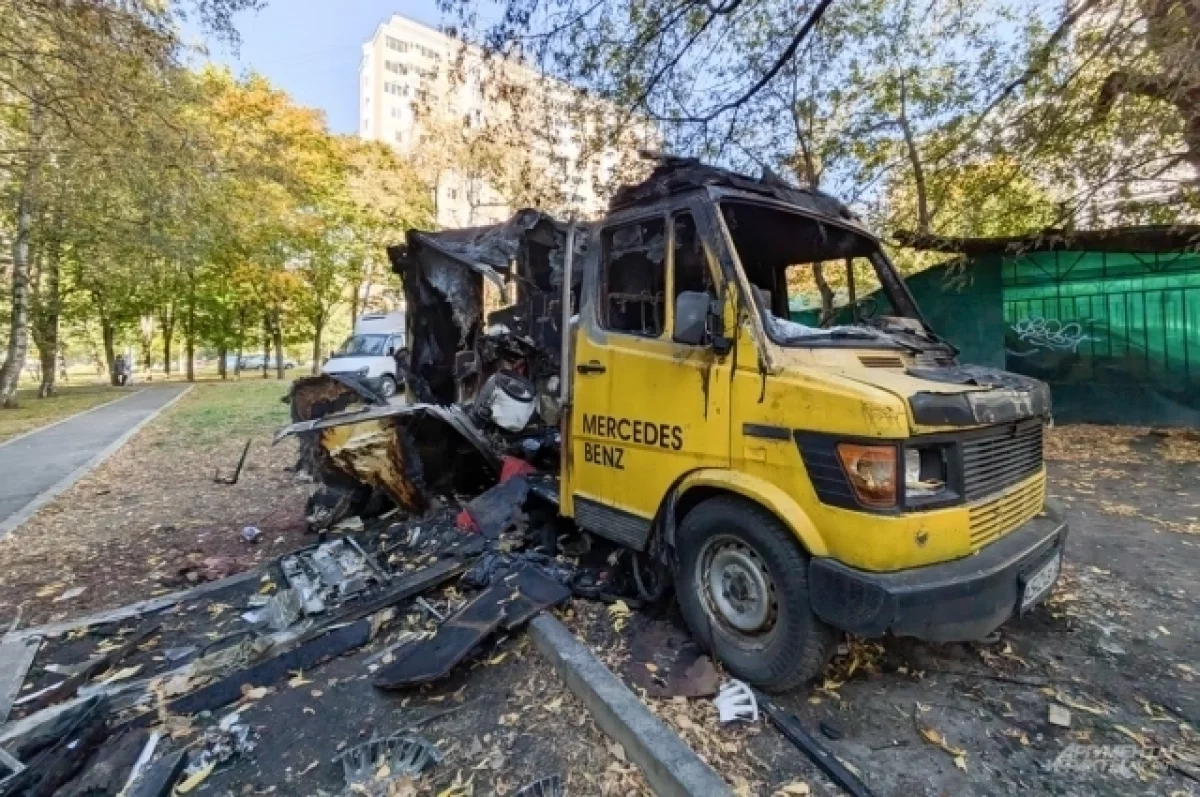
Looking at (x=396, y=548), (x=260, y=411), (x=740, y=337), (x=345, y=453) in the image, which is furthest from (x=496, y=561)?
(x=260, y=411)

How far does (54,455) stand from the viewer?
9.78 meters

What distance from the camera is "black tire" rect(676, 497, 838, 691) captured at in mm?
2666

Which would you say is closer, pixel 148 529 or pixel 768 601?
pixel 768 601

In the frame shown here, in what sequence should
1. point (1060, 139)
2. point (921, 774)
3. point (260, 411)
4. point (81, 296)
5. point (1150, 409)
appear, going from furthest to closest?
point (81, 296)
point (260, 411)
point (1150, 409)
point (1060, 139)
point (921, 774)

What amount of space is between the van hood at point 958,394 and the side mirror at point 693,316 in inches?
25.9

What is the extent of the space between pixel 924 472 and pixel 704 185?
1773mm

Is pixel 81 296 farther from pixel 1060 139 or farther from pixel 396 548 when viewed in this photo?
pixel 1060 139

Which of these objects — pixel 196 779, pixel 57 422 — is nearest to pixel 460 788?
pixel 196 779

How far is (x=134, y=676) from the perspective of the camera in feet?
11.0

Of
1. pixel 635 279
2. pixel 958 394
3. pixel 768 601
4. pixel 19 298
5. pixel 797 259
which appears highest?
pixel 19 298

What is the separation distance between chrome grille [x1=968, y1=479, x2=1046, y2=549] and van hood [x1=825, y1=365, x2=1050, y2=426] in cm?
37

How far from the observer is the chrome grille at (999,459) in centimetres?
258

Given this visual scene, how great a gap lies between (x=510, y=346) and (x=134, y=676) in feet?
11.7

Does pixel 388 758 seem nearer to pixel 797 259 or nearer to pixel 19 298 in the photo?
pixel 797 259
